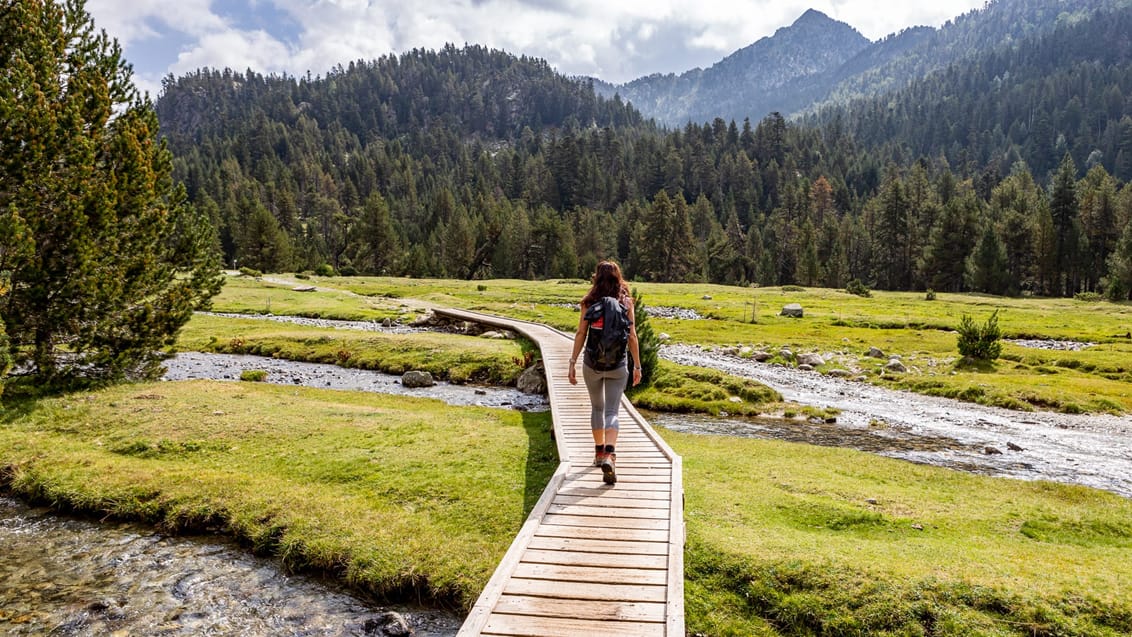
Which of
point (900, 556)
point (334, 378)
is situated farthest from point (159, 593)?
point (334, 378)

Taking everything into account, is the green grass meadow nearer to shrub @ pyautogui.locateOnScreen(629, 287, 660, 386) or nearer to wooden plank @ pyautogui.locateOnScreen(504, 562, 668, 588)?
shrub @ pyautogui.locateOnScreen(629, 287, 660, 386)

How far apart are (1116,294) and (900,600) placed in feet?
309

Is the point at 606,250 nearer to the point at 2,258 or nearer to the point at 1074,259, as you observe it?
the point at 1074,259

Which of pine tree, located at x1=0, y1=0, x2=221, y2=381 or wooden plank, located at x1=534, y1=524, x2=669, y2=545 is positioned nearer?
wooden plank, located at x1=534, y1=524, x2=669, y2=545

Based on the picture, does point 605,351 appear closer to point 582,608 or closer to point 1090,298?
point 582,608

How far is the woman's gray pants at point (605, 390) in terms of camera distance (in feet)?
36.2

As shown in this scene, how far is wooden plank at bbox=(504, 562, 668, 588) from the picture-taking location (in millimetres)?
7936

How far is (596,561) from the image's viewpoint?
8.50m

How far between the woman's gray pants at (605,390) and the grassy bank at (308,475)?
310 cm

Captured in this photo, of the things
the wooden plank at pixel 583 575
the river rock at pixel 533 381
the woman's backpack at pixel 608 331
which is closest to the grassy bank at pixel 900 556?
the wooden plank at pixel 583 575

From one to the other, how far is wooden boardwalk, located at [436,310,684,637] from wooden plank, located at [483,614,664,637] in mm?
11

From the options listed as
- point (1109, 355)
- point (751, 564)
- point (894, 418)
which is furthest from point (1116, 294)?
point (751, 564)

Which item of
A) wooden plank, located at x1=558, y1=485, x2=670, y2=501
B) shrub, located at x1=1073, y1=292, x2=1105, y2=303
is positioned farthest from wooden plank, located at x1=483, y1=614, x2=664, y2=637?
shrub, located at x1=1073, y1=292, x2=1105, y2=303

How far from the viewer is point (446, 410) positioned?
24.2 metres
